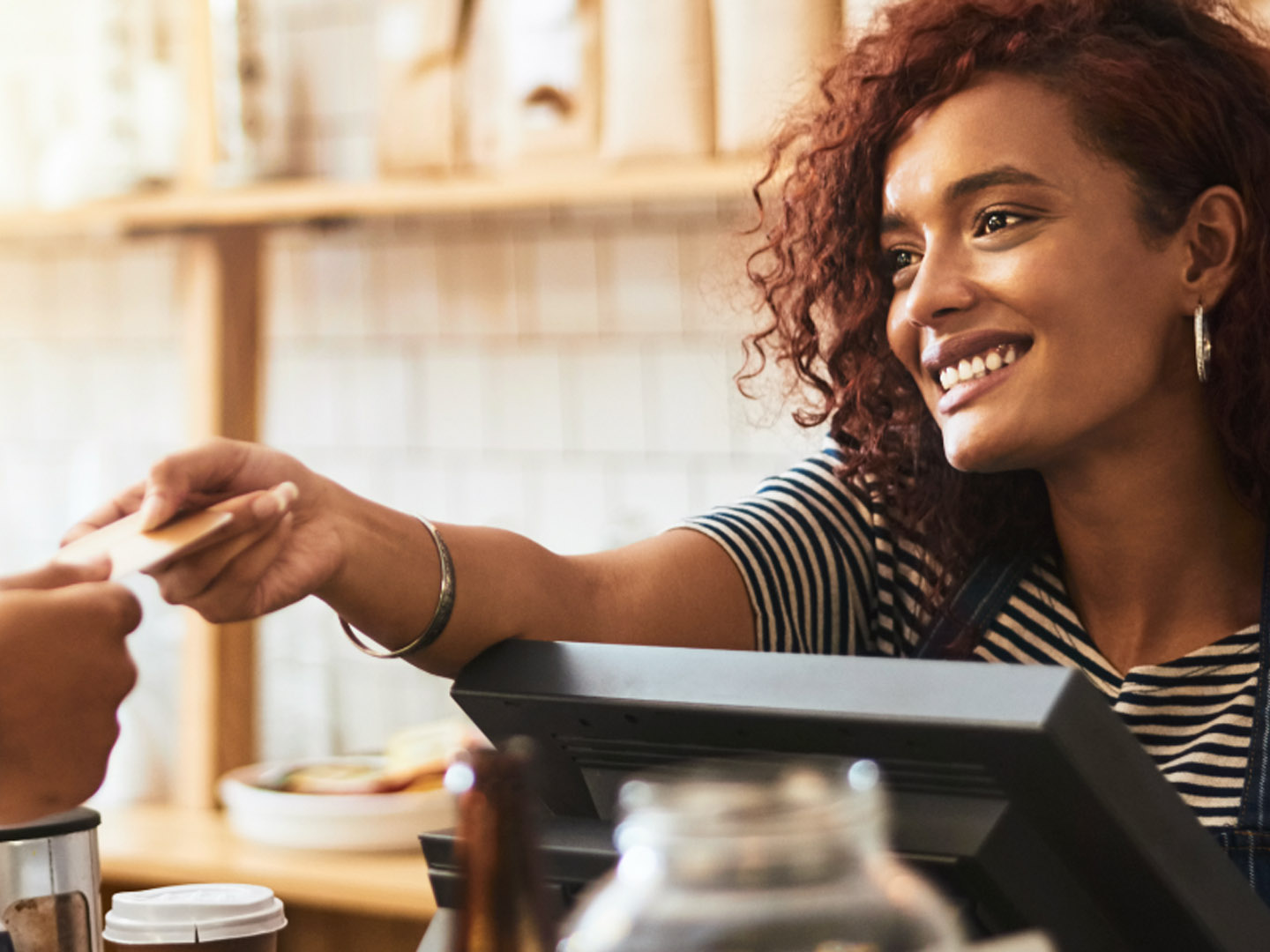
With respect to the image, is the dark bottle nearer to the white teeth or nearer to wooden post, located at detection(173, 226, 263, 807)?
the white teeth

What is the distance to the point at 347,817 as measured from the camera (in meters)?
2.24

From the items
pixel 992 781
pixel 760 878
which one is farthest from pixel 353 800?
pixel 760 878

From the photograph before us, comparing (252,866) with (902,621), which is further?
(252,866)

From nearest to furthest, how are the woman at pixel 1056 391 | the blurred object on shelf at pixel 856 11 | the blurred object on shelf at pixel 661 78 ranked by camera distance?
the woman at pixel 1056 391 < the blurred object on shelf at pixel 856 11 < the blurred object on shelf at pixel 661 78

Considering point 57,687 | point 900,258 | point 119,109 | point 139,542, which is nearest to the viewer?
point 57,687

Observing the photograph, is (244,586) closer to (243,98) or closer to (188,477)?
(188,477)

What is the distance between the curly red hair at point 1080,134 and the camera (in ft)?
4.30

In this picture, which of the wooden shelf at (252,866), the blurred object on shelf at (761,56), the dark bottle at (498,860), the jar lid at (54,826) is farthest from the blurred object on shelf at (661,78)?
the dark bottle at (498,860)

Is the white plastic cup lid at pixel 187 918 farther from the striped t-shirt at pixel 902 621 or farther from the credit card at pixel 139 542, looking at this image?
the striped t-shirt at pixel 902 621

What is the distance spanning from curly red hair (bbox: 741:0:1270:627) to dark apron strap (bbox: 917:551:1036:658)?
2 cm

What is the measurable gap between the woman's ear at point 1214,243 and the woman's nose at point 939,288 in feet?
0.64

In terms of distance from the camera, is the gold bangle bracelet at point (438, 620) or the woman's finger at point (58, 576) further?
the gold bangle bracelet at point (438, 620)

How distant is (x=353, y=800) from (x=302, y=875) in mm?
125

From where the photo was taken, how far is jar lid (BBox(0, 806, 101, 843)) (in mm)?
861
